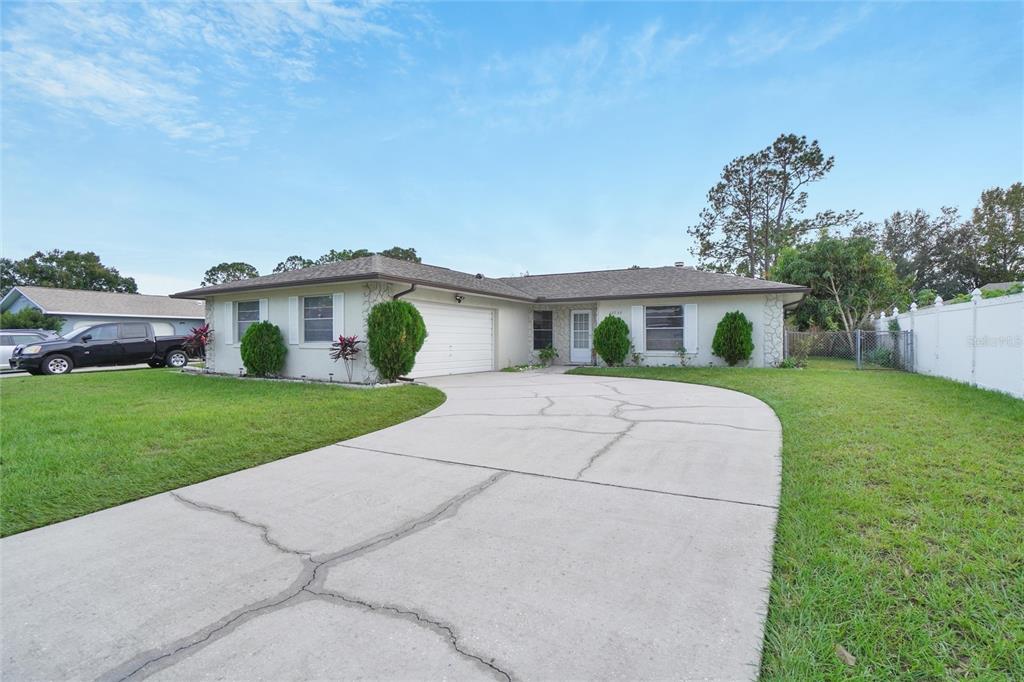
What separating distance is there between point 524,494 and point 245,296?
39.3ft

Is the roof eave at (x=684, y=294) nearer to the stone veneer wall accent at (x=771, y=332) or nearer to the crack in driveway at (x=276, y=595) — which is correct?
the stone veneer wall accent at (x=771, y=332)

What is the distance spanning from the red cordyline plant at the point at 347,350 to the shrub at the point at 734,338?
10034 millimetres

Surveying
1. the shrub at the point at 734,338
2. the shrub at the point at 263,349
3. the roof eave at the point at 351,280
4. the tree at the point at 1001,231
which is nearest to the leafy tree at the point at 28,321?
the roof eave at the point at 351,280

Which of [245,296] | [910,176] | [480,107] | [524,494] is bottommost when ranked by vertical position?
[524,494]

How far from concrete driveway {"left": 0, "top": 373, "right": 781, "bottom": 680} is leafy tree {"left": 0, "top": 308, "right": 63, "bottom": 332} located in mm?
26194

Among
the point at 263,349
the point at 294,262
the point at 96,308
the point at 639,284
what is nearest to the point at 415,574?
the point at 263,349

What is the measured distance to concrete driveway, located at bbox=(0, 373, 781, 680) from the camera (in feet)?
5.46

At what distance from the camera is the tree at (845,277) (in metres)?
19.5

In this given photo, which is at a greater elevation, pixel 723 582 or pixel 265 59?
pixel 265 59

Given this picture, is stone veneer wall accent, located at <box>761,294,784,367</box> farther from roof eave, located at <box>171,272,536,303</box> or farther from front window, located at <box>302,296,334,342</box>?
front window, located at <box>302,296,334,342</box>

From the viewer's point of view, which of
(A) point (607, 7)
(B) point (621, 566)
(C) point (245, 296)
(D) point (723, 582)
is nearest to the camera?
(D) point (723, 582)

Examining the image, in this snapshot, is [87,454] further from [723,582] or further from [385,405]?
[723,582]

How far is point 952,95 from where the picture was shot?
10523 mm

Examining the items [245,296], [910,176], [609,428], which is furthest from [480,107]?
[910,176]
